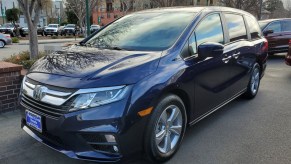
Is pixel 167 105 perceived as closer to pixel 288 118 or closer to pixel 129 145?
pixel 129 145

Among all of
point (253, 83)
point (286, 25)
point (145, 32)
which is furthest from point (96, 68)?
point (286, 25)

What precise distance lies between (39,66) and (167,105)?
150 cm

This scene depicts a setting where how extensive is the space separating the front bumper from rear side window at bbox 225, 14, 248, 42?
261cm

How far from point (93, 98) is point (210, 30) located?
6.97 ft

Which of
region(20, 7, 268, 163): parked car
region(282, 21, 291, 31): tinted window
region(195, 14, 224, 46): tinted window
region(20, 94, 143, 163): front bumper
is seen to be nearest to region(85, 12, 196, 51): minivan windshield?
region(20, 7, 268, 163): parked car

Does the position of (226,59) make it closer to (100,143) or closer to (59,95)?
(100,143)

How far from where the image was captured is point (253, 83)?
226 inches

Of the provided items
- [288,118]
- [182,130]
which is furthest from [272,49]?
[182,130]

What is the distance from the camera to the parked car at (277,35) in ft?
37.1

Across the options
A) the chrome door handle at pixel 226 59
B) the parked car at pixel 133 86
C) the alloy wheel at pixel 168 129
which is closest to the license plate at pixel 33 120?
the parked car at pixel 133 86

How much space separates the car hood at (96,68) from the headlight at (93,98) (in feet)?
0.19

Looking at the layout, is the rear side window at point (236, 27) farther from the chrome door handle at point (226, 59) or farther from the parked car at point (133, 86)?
the chrome door handle at point (226, 59)

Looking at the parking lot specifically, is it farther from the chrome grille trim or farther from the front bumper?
the chrome grille trim

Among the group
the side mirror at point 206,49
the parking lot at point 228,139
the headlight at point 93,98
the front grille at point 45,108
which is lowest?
the parking lot at point 228,139
